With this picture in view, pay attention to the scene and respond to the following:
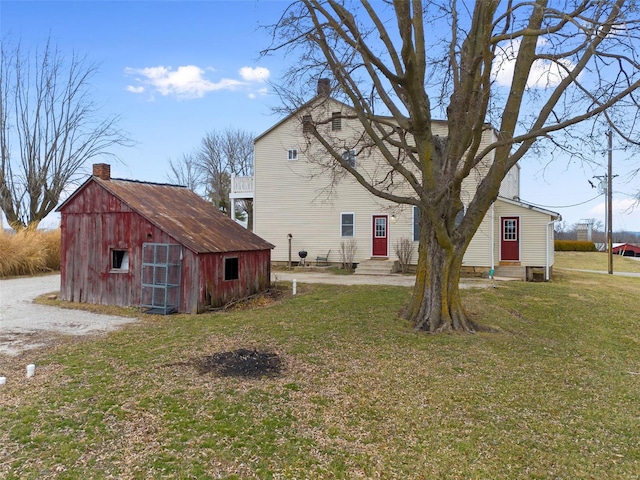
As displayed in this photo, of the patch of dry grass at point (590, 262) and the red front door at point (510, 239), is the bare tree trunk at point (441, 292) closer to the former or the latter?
the red front door at point (510, 239)

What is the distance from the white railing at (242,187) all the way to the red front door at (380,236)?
6531 millimetres

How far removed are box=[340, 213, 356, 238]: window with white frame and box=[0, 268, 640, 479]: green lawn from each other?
1085 cm

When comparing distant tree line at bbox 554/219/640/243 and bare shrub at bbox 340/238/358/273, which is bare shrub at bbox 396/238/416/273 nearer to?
bare shrub at bbox 340/238/358/273

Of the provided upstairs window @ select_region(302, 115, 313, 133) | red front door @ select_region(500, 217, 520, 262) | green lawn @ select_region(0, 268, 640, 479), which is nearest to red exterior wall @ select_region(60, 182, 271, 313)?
green lawn @ select_region(0, 268, 640, 479)

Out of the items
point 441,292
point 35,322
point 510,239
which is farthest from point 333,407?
point 510,239

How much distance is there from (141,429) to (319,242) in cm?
1590

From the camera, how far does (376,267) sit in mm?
18250

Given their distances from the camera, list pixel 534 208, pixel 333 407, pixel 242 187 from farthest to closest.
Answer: pixel 242 187, pixel 534 208, pixel 333 407

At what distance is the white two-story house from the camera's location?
17125 millimetres

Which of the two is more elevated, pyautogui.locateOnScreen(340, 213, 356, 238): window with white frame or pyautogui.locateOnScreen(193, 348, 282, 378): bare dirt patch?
pyautogui.locateOnScreen(340, 213, 356, 238): window with white frame

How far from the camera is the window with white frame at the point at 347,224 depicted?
63.9 feet

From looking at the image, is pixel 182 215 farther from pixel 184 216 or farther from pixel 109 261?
pixel 109 261

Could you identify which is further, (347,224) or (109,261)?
(347,224)

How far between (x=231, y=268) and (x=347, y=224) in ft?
27.2
